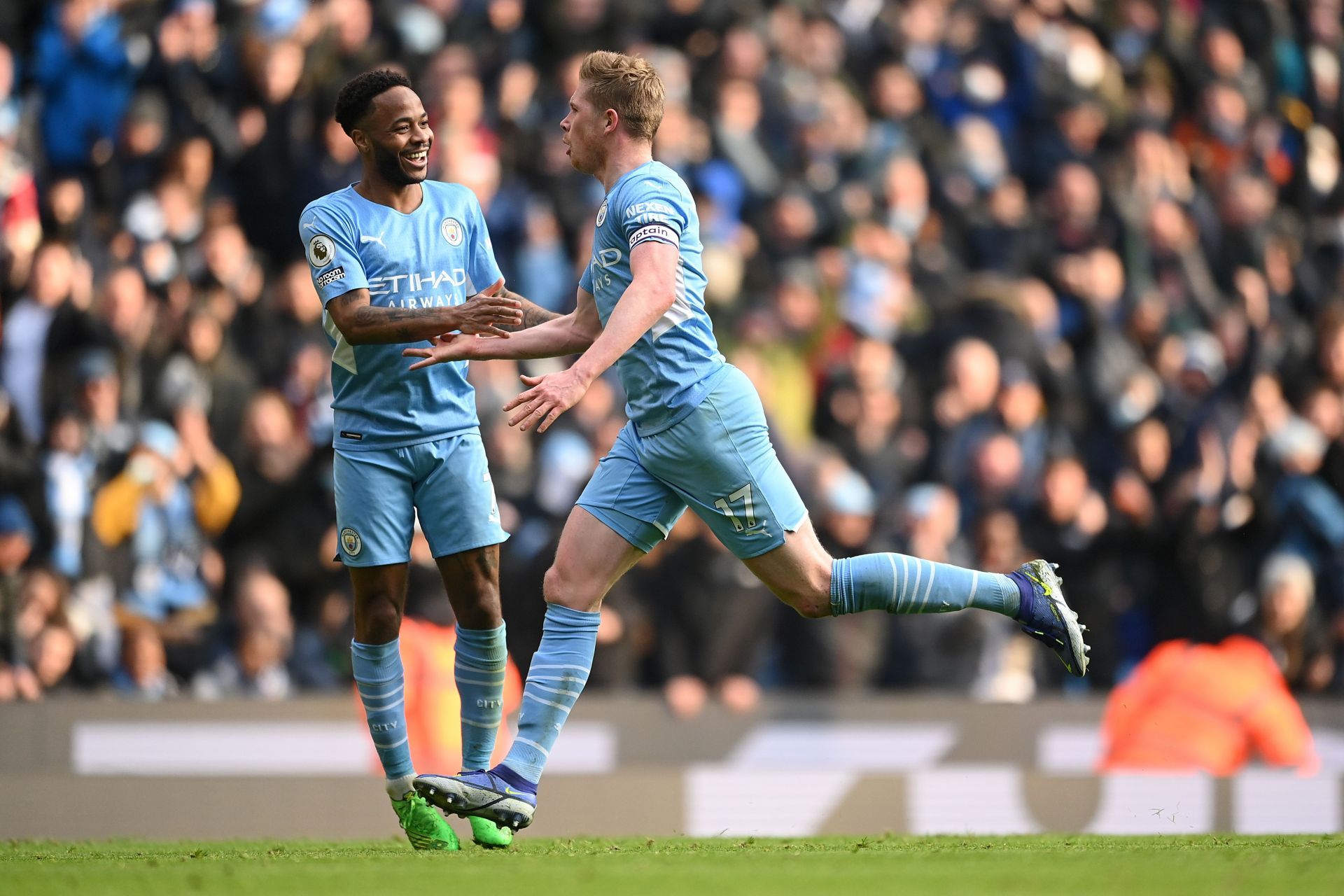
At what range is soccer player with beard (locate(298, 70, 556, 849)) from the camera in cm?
567

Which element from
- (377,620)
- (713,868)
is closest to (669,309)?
(377,620)

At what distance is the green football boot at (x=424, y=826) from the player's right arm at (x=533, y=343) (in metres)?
1.37

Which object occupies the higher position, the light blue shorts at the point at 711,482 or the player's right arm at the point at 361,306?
the player's right arm at the point at 361,306

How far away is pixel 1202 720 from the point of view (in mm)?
8602

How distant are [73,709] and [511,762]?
11.0ft

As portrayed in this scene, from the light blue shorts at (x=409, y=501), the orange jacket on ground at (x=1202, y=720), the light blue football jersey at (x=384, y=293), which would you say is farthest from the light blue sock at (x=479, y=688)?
the orange jacket on ground at (x=1202, y=720)

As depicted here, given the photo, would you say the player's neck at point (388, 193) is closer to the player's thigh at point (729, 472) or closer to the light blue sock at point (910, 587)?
the player's thigh at point (729, 472)

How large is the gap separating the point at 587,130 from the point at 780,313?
4.87m

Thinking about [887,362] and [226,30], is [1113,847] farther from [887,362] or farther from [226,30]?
[226,30]

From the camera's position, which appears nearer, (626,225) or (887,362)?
(626,225)

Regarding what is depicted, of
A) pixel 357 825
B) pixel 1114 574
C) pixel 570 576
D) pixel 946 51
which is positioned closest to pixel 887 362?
pixel 1114 574

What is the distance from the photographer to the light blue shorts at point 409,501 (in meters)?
5.68

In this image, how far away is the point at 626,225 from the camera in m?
5.22

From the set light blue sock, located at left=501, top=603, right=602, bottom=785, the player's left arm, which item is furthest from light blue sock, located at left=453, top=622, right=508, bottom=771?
the player's left arm
